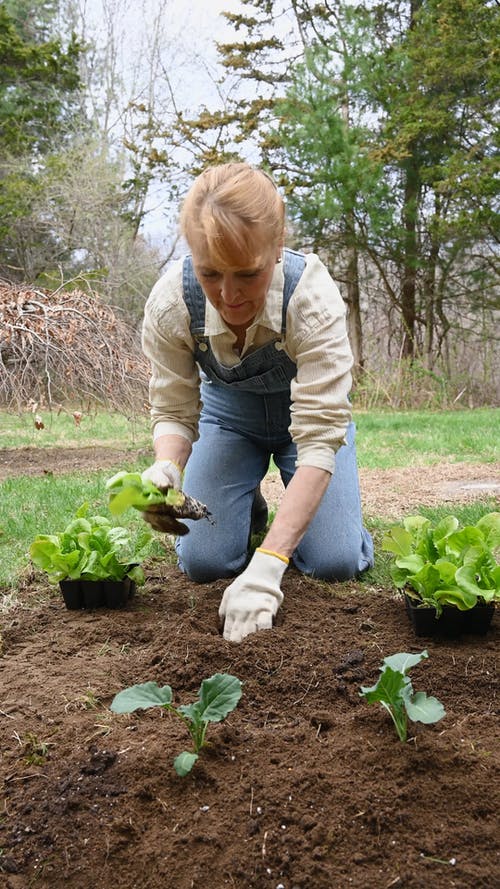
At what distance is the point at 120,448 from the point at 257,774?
225 inches

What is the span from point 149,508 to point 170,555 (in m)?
1.15

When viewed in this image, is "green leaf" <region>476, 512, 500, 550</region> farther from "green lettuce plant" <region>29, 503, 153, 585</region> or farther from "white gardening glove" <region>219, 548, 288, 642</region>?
Answer: "green lettuce plant" <region>29, 503, 153, 585</region>

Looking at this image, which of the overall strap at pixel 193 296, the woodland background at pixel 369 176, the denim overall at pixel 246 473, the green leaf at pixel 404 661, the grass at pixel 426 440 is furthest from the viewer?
the woodland background at pixel 369 176

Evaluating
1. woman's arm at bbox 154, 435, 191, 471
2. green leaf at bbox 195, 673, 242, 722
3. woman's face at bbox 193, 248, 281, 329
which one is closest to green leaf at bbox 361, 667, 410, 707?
green leaf at bbox 195, 673, 242, 722

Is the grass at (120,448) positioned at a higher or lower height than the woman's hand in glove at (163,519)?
lower

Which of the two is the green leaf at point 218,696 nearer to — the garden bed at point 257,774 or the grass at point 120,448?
the garden bed at point 257,774

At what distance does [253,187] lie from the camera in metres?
1.85

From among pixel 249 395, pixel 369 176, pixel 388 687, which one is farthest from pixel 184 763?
pixel 369 176

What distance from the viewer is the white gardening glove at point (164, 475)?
1.97 meters

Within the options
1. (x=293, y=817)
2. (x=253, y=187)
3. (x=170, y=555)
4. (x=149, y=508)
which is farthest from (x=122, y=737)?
(x=170, y=555)

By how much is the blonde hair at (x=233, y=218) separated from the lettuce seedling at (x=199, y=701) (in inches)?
38.7

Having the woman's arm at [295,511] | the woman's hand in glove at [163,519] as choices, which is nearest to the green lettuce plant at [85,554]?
the woman's hand in glove at [163,519]

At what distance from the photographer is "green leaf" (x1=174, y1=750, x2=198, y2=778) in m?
1.25

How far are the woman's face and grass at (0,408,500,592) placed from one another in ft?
3.91
